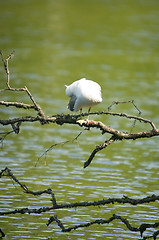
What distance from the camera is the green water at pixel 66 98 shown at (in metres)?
10.2

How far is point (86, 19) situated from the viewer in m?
35.8

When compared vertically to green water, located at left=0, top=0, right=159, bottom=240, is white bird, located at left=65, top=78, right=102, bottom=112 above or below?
above

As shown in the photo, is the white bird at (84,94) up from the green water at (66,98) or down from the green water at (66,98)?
up

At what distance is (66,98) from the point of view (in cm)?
1992

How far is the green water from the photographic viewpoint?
10203 mm

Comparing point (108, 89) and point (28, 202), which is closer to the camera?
point (28, 202)

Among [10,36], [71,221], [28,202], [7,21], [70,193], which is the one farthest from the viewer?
[7,21]

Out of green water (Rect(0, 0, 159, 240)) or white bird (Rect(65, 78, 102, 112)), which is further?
Result: green water (Rect(0, 0, 159, 240))

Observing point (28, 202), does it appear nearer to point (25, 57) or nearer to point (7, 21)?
point (25, 57)

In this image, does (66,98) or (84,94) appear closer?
(84,94)

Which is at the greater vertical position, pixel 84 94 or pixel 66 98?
pixel 84 94

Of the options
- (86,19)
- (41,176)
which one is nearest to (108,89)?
(41,176)

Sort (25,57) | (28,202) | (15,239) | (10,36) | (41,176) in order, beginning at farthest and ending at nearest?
(10,36) < (25,57) < (41,176) < (28,202) < (15,239)

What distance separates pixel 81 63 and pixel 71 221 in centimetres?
1673
